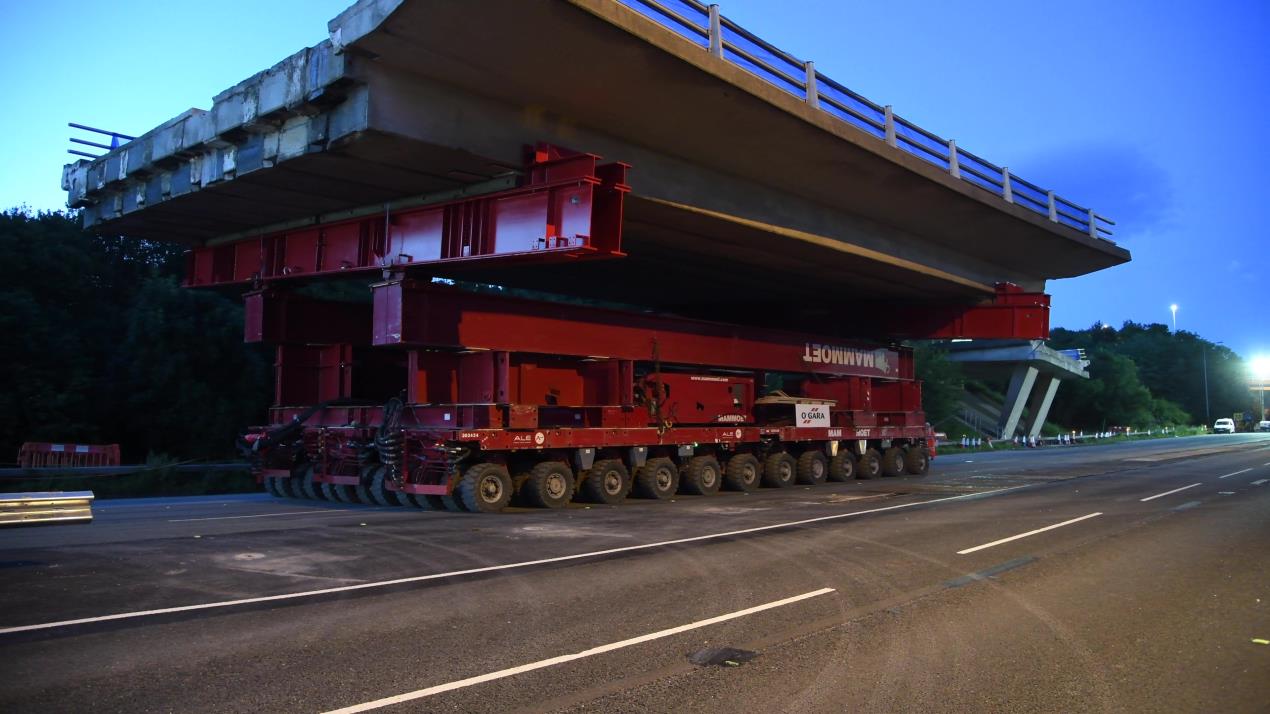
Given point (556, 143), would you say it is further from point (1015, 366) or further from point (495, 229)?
point (1015, 366)

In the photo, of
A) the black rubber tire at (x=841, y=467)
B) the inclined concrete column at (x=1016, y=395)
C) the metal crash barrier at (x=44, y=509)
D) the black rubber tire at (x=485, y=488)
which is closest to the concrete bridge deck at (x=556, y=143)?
the black rubber tire at (x=485, y=488)

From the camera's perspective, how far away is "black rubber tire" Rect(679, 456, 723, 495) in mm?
19359

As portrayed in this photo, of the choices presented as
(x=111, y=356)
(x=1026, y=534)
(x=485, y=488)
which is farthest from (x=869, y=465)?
(x=111, y=356)

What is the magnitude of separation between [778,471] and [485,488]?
8965mm

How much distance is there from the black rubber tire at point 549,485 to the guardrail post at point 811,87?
7.80m

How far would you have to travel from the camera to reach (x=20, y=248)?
2961cm

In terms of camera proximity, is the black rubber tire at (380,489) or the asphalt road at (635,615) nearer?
the asphalt road at (635,615)

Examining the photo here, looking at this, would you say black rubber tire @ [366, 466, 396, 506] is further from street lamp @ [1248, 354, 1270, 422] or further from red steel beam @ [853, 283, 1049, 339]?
street lamp @ [1248, 354, 1270, 422]

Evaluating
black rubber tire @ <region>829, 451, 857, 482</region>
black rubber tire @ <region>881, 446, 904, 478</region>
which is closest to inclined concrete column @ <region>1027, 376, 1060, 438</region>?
black rubber tire @ <region>881, 446, 904, 478</region>

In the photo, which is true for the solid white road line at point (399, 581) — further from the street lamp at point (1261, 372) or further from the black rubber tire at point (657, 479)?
the street lamp at point (1261, 372)

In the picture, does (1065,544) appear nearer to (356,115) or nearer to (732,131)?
(732,131)

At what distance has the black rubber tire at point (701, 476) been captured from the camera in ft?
63.5

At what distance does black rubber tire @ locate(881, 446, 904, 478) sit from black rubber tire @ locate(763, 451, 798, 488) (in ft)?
17.1

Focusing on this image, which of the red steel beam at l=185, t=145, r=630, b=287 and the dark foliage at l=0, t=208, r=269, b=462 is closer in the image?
the red steel beam at l=185, t=145, r=630, b=287
